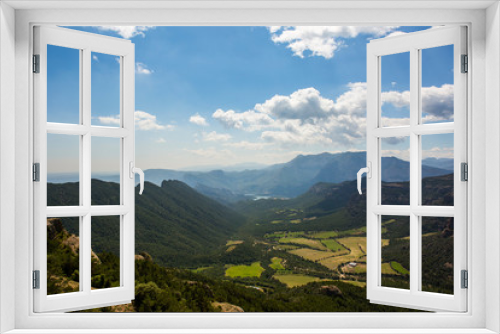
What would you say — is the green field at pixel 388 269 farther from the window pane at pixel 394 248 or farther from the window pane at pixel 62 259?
the window pane at pixel 62 259

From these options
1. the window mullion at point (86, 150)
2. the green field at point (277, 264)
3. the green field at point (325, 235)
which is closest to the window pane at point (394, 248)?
the green field at point (325, 235)

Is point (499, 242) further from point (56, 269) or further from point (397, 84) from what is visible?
point (397, 84)

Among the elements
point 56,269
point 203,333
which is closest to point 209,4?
point 203,333

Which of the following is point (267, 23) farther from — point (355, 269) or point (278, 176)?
point (355, 269)

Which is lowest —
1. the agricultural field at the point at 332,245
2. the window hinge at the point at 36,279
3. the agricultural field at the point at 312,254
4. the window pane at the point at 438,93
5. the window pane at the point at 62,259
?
the agricultural field at the point at 312,254

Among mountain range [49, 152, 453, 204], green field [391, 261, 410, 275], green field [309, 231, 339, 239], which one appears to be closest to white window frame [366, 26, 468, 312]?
green field [391, 261, 410, 275]

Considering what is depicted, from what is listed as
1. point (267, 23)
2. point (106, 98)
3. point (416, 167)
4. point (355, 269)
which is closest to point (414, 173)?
point (416, 167)

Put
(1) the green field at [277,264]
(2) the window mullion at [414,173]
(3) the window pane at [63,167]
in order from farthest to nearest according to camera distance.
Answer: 1. (1) the green field at [277,264]
2. (3) the window pane at [63,167]
3. (2) the window mullion at [414,173]

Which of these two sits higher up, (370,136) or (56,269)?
(370,136)
